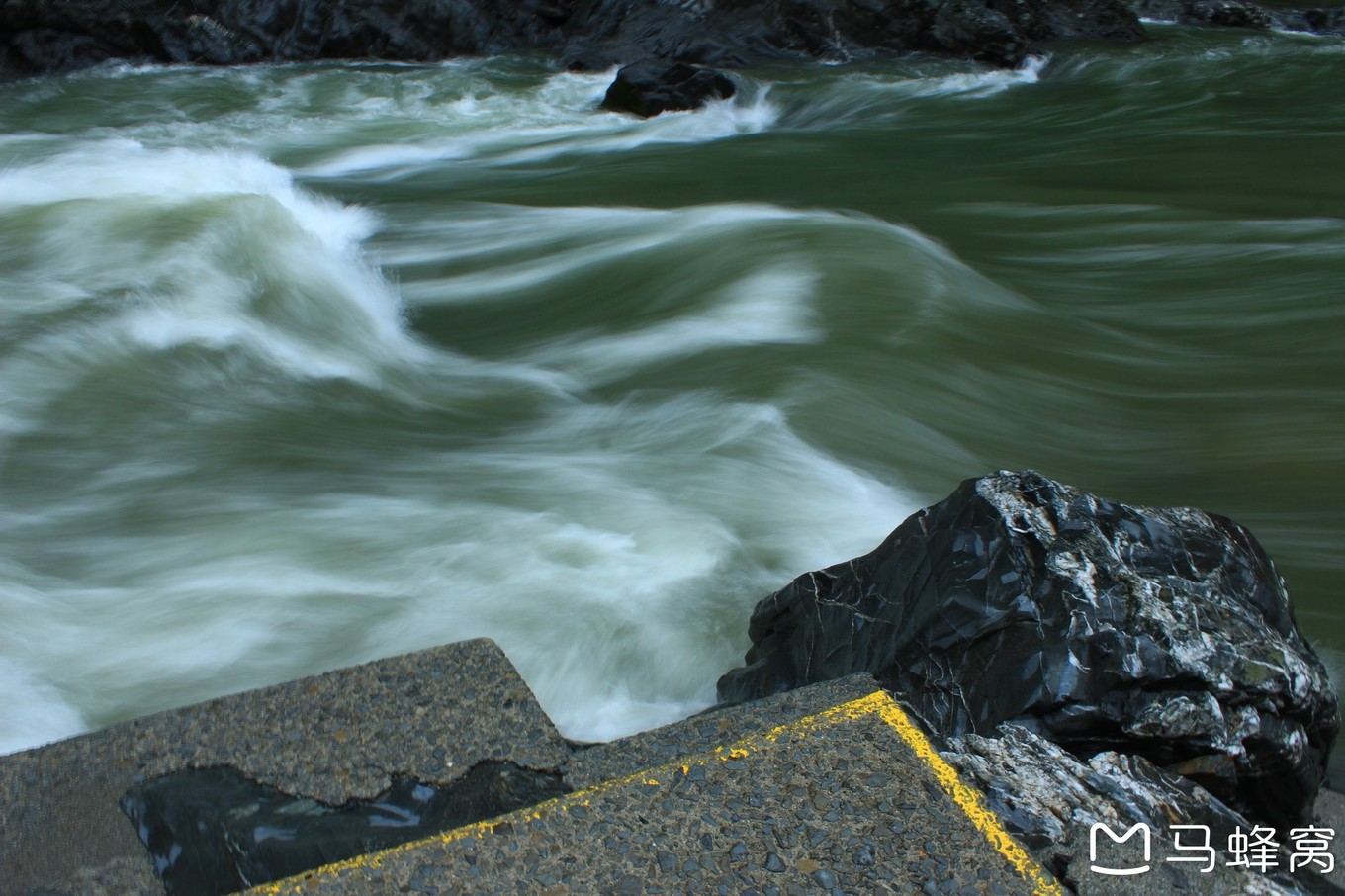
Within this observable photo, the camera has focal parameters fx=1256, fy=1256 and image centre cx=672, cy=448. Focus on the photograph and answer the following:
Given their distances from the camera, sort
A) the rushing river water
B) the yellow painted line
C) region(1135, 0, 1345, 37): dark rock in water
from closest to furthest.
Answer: the yellow painted line < the rushing river water < region(1135, 0, 1345, 37): dark rock in water

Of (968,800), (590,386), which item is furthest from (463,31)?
(968,800)

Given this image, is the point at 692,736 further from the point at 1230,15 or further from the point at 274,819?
the point at 1230,15

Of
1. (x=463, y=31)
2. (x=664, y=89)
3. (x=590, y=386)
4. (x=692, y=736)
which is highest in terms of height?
(x=463, y=31)

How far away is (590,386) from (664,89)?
6.16 metres

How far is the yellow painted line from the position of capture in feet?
5.66

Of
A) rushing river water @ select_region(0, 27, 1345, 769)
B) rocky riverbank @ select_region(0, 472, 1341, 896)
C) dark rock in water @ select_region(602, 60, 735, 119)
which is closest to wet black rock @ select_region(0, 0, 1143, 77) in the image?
dark rock in water @ select_region(602, 60, 735, 119)

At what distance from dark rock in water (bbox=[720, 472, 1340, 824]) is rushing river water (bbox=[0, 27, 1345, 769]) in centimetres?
80

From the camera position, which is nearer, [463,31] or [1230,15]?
[463,31]

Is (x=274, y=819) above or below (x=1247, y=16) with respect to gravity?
below

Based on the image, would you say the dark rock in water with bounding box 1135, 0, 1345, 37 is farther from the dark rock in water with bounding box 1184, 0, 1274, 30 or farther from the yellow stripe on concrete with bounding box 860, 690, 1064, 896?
the yellow stripe on concrete with bounding box 860, 690, 1064, 896

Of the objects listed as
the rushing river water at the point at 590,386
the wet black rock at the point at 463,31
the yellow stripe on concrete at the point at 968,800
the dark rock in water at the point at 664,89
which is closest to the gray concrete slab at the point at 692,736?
the yellow stripe on concrete at the point at 968,800

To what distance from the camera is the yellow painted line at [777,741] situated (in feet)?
5.66

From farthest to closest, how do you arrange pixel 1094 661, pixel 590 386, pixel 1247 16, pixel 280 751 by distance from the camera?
1. pixel 1247 16
2. pixel 590 386
3. pixel 1094 661
4. pixel 280 751

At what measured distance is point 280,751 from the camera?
206cm
